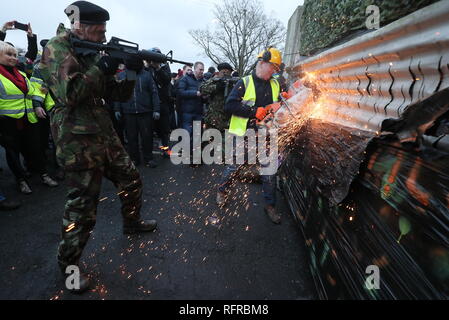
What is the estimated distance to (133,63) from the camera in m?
2.21

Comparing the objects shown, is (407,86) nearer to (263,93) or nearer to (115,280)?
(263,93)

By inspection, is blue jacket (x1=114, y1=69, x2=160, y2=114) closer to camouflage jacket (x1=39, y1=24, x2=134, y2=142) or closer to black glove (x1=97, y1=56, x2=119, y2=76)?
camouflage jacket (x1=39, y1=24, x2=134, y2=142)

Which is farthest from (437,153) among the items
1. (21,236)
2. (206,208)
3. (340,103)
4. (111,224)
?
(21,236)

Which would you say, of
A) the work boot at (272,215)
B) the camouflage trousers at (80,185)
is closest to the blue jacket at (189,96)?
the work boot at (272,215)

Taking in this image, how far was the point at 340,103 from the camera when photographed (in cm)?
232

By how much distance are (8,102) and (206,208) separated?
327cm

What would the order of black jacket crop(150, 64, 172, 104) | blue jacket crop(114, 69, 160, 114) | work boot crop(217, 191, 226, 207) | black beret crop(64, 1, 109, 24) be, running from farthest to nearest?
black jacket crop(150, 64, 172, 104), blue jacket crop(114, 69, 160, 114), work boot crop(217, 191, 226, 207), black beret crop(64, 1, 109, 24)

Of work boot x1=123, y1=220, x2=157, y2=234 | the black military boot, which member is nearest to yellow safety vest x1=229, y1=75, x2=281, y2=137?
work boot x1=123, y1=220, x2=157, y2=234

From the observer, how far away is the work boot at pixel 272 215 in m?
3.12

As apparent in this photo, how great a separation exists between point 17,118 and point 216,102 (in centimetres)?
339

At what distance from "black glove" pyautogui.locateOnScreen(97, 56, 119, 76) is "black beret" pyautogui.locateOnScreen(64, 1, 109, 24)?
324mm

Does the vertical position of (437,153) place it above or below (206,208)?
above

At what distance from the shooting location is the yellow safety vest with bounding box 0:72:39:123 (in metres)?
3.32

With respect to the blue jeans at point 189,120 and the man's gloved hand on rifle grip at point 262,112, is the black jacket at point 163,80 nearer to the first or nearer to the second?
the blue jeans at point 189,120
